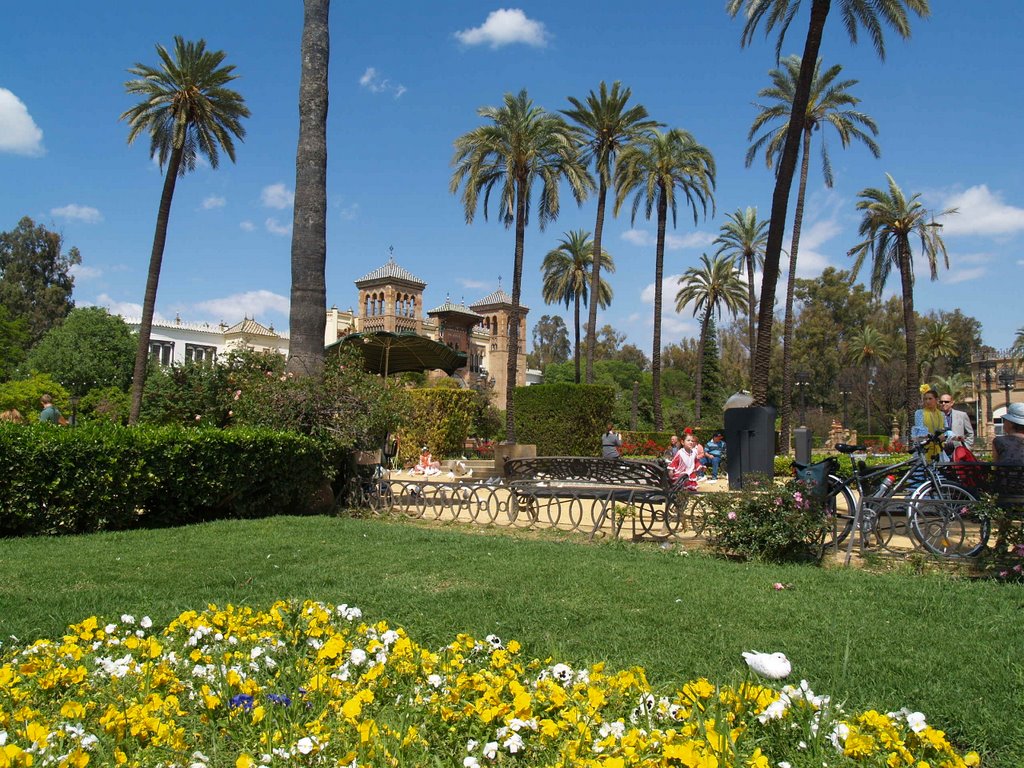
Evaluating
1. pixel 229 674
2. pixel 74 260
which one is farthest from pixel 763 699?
pixel 74 260

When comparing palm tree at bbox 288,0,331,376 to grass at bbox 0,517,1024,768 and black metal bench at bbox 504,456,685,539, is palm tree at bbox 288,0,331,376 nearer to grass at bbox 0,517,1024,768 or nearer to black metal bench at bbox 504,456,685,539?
black metal bench at bbox 504,456,685,539

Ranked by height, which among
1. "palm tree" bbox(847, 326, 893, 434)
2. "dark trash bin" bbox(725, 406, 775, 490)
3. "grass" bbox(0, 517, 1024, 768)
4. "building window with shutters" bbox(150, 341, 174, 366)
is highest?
"palm tree" bbox(847, 326, 893, 434)

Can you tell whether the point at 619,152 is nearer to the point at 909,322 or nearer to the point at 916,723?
the point at 909,322

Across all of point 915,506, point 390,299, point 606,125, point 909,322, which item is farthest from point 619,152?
point 390,299

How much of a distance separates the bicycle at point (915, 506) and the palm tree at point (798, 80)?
21.8 feet

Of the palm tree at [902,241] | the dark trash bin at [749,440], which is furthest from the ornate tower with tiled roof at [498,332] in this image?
the dark trash bin at [749,440]

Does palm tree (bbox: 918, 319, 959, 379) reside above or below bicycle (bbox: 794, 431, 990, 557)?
above

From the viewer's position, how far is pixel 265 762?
87.9 inches

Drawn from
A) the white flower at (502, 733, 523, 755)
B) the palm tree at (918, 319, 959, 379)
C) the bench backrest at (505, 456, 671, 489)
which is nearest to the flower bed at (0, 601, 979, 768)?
the white flower at (502, 733, 523, 755)

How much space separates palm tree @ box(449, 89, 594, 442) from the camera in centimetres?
2562

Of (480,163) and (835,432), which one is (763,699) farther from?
(835,432)

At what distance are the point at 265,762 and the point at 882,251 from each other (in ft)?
108

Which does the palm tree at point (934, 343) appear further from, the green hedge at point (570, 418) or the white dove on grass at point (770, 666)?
the white dove on grass at point (770, 666)

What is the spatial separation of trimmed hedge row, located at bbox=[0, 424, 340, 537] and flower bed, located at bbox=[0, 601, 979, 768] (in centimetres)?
490
